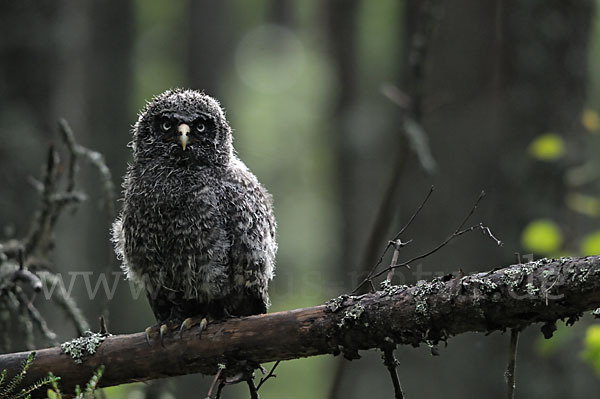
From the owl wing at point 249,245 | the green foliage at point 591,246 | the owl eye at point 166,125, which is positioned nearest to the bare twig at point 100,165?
the owl eye at point 166,125

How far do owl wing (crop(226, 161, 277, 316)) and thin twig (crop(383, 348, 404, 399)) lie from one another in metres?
1.26

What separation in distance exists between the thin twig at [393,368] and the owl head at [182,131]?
1.81 meters

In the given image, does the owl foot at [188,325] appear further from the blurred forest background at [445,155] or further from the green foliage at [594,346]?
the green foliage at [594,346]

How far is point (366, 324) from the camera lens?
267 centimetres

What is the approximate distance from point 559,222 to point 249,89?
39.8 ft

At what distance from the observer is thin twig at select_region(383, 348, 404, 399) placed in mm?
2500

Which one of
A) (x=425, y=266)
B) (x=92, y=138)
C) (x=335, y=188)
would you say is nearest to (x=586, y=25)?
(x=425, y=266)

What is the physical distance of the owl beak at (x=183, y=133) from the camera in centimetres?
393

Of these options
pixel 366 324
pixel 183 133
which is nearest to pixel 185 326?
pixel 366 324

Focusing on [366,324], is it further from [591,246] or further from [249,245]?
[591,246]

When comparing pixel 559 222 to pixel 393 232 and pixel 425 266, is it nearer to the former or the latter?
pixel 425 266

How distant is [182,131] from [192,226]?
633mm

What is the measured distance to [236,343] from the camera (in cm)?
303

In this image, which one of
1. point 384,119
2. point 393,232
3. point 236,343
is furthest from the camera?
point 384,119
